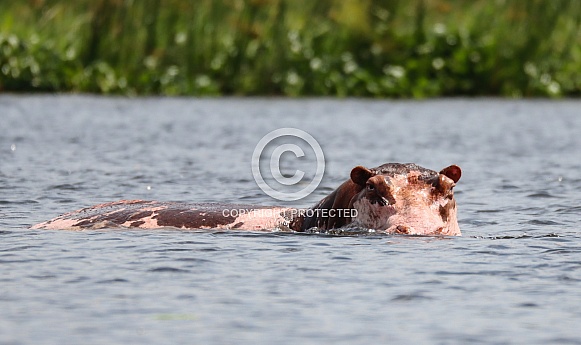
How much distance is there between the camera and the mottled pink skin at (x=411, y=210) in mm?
10836

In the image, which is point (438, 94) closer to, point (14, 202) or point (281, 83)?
point (281, 83)

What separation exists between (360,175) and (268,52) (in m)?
22.4

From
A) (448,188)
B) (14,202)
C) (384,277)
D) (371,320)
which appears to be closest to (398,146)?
(14,202)

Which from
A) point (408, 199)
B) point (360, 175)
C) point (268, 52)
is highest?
point (268, 52)

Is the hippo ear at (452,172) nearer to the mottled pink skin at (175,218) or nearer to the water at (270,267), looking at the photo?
the water at (270,267)

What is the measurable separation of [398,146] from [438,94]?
38.9 ft

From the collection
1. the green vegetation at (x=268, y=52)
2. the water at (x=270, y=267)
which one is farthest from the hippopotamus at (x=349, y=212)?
the green vegetation at (x=268, y=52)

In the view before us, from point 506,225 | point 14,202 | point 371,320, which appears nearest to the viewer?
point 371,320

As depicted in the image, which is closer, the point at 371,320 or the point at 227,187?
the point at 371,320

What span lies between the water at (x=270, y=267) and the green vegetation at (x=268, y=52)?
1277 centimetres

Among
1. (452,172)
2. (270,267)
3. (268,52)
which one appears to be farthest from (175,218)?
(268,52)

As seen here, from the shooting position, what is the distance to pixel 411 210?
10.8 metres

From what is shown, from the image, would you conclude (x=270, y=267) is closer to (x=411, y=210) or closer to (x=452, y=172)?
(x=411, y=210)

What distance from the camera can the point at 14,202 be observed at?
47.2 feet
